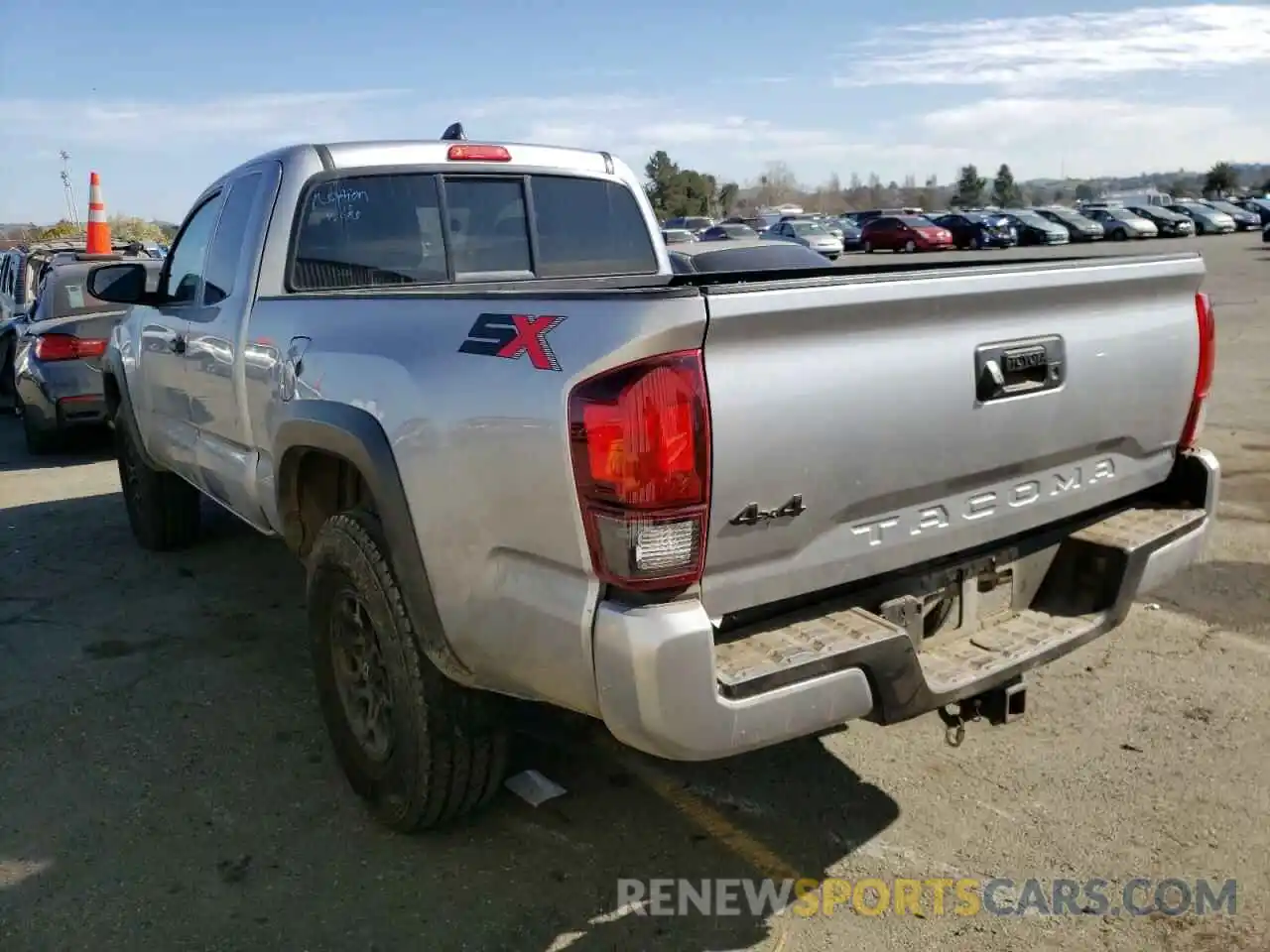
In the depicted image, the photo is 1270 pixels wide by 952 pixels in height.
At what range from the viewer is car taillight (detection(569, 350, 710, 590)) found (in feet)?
7.38

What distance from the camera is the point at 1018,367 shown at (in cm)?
277

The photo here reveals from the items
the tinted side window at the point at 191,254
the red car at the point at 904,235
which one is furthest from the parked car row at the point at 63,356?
the red car at the point at 904,235

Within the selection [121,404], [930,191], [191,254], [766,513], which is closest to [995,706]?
[766,513]

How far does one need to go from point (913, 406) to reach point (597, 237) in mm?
2566

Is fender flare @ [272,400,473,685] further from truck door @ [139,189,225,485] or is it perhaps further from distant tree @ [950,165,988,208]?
distant tree @ [950,165,988,208]

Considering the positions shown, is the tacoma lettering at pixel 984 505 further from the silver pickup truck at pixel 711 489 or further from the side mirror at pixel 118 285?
the side mirror at pixel 118 285

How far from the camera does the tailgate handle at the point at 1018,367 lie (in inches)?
106

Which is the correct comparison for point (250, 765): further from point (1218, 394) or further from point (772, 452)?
point (1218, 394)

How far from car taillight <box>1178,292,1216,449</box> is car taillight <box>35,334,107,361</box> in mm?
8576

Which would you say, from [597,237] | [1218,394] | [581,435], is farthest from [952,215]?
[581,435]

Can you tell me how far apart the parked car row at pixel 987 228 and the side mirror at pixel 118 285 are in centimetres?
3140

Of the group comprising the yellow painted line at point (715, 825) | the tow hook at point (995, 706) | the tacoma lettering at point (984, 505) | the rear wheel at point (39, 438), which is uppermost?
the tacoma lettering at point (984, 505)

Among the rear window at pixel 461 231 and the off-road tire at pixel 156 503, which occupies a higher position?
the rear window at pixel 461 231

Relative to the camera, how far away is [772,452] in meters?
2.36
